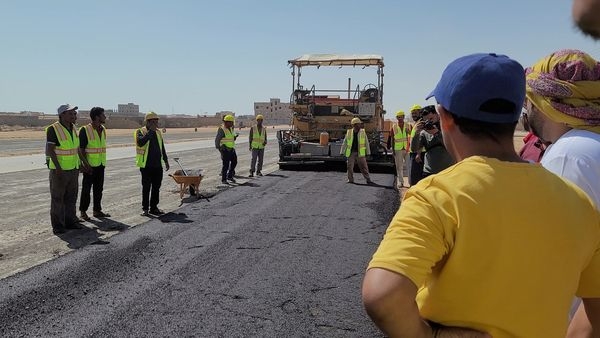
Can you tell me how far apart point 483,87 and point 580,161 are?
60cm

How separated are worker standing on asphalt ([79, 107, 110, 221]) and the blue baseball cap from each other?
7554 millimetres

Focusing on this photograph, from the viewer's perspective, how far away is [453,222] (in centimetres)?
125

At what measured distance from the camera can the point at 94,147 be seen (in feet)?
26.9

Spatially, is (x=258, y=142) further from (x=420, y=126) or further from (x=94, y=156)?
(x=420, y=126)

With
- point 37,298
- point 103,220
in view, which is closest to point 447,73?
point 37,298

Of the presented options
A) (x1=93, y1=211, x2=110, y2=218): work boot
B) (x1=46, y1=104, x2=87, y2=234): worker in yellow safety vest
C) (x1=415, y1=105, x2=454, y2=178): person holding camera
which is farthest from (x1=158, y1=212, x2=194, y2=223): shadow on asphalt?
(x1=415, y1=105, x2=454, y2=178): person holding camera

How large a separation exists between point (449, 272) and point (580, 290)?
1.64ft

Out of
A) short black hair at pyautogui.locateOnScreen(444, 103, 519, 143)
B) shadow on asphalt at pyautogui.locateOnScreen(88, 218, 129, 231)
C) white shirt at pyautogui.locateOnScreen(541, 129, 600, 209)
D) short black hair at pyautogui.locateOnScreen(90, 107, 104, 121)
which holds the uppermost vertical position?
short black hair at pyautogui.locateOnScreen(90, 107, 104, 121)

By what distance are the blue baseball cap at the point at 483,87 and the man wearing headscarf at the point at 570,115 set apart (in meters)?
0.47

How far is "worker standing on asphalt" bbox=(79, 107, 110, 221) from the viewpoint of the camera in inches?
318

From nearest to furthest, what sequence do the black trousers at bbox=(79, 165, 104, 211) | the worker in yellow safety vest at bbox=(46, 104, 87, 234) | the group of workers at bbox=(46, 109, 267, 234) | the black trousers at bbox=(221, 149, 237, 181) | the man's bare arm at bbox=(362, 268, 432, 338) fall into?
the man's bare arm at bbox=(362, 268, 432, 338), the worker in yellow safety vest at bbox=(46, 104, 87, 234), the group of workers at bbox=(46, 109, 267, 234), the black trousers at bbox=(79, 165, 104, 211), the black trousers at bbox=(221, 149, 237, 181)

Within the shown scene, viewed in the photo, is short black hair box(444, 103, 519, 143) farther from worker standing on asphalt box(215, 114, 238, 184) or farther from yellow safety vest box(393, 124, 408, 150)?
worker standing on asphalt box(215, 114, 238, 184)

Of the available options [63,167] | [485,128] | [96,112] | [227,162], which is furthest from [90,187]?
[485,128]

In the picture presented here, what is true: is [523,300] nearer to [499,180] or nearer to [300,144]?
[499,180]
